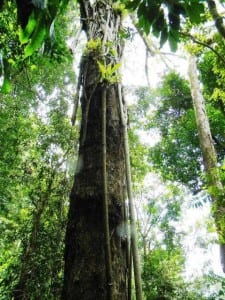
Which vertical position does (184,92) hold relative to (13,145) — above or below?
above

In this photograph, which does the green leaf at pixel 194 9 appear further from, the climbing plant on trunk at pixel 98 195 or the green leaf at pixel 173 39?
the climbing plant on trunk at pixel 98 195

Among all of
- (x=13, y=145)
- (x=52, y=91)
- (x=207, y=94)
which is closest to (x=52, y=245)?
(x=13, y=145)

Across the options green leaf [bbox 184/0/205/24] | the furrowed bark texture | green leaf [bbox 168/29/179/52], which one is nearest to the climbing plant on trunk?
the furrowed bark texture

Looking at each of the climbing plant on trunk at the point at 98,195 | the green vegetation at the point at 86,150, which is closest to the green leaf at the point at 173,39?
the green vegetation at the point at 86,150

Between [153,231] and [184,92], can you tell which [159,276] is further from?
[184,92]

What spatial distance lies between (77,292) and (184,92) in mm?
10790

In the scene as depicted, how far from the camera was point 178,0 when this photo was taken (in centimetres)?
122

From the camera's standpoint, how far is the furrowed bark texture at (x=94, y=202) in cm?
156

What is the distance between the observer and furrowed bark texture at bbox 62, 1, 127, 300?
5.11ft

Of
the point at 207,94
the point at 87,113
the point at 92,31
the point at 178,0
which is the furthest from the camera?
the point at 207,94

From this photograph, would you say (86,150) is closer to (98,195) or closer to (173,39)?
(98,195)

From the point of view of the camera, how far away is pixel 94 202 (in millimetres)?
1761

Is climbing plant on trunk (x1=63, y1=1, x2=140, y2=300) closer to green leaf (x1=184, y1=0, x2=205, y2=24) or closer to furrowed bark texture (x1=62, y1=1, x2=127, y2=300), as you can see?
furrowed bark texture (x1=62, y1=1, x2=127, y2=300)

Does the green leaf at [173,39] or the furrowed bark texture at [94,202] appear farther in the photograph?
the furrowed bark texture at [94,202]
